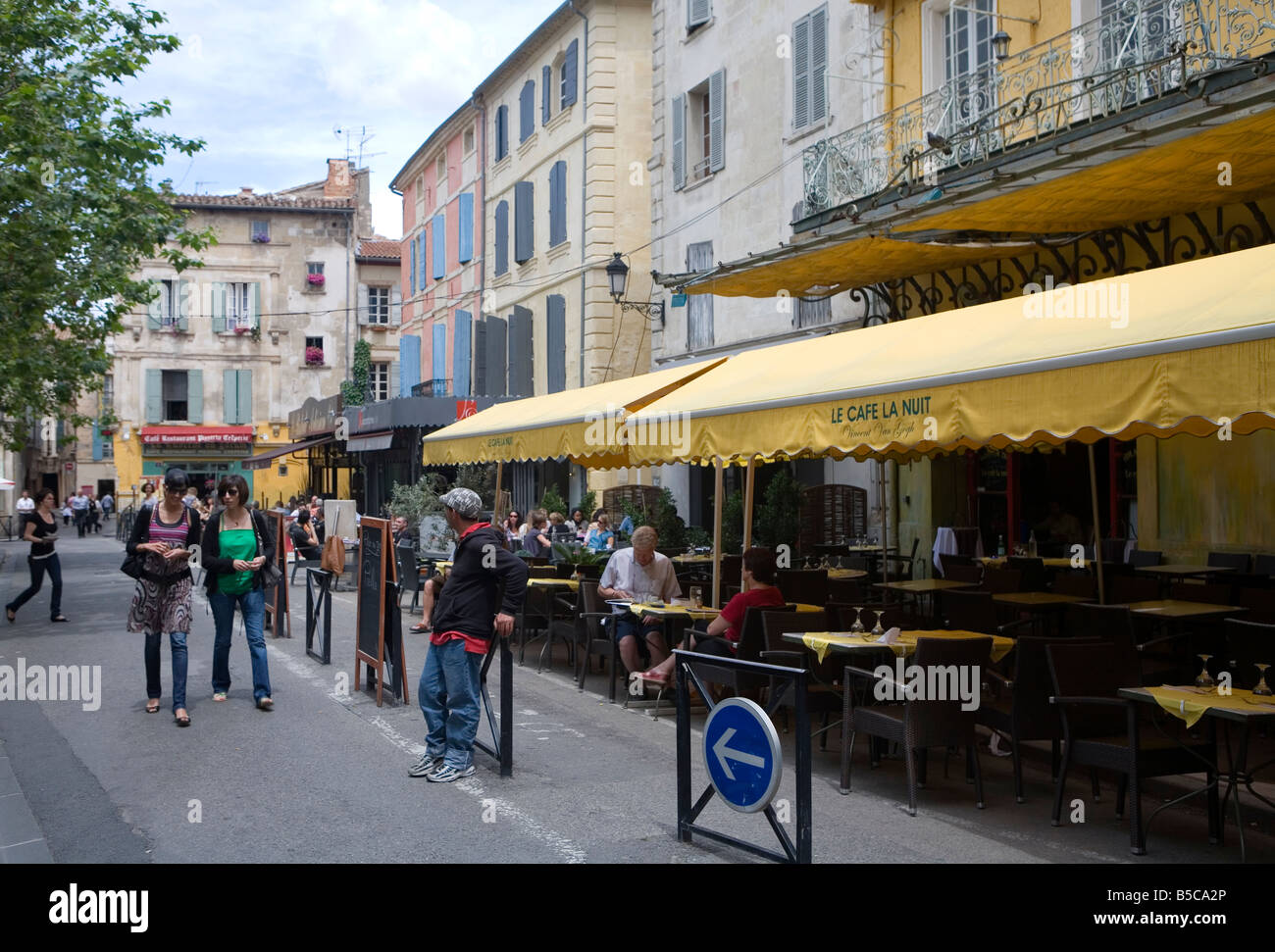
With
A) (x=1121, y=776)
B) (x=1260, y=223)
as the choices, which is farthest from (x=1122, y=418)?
(x=1260, y=223)

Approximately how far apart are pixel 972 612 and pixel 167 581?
5580mm

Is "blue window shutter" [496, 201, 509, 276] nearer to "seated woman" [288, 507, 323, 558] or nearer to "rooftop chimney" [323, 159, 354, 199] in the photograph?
"seated woman" [288, 507, 323, 558]

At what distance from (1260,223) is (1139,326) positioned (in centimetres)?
663

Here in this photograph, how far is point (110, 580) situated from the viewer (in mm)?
23234

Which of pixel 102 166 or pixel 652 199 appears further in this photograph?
pixel 652 199

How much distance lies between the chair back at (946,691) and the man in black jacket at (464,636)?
7.19 ft

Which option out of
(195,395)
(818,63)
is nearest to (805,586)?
(818,63)

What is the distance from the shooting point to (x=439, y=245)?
37031 millimetres

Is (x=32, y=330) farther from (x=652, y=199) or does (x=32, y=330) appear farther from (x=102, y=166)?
(x=652, y=199)

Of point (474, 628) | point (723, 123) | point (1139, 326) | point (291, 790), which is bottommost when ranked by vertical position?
point (291, 790)

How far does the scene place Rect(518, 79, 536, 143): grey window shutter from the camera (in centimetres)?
2950

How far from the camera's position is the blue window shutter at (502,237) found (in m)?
31.1

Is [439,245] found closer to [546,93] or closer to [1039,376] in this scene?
[546,93]
